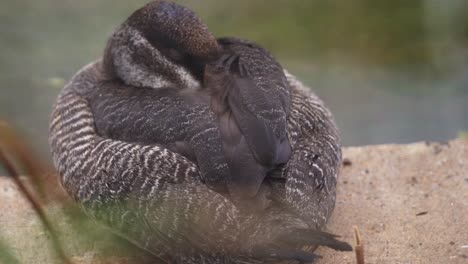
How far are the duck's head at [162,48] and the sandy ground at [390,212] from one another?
1129mm

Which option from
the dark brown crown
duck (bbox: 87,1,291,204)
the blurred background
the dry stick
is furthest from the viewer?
the blurred background

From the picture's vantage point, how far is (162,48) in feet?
18.8

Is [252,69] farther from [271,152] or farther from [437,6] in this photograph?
[437,6]

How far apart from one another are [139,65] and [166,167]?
1309 mm

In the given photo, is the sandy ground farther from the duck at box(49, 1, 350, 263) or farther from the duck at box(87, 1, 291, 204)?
the duck at box(87, 1, 291, 204)

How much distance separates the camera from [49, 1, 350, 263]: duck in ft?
15.0

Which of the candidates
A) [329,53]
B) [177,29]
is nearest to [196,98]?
[177,29]

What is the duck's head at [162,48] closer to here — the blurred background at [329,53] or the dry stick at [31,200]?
the blurred background at [329,53]

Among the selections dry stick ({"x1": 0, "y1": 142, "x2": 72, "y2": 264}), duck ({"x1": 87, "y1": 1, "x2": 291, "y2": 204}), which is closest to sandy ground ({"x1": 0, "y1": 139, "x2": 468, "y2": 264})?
duck ({"x1": 87, "y1": 1, "x2": 291, "y2": 204})

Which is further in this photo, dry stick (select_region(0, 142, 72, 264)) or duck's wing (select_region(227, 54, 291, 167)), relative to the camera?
duck's wing (select_region(227, 54, 291, 167))

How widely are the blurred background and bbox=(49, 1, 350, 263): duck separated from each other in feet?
7.41

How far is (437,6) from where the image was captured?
5.91 metres

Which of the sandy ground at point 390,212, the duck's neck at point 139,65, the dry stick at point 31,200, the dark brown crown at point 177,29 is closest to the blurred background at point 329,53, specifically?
the sandy ground at point 390,212

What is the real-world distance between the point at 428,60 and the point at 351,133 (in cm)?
168
